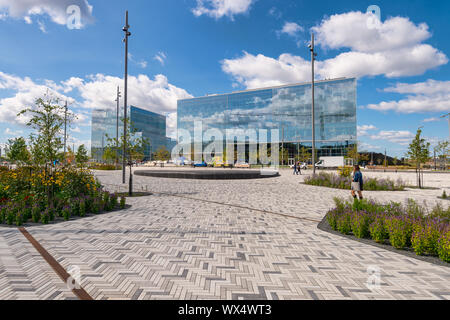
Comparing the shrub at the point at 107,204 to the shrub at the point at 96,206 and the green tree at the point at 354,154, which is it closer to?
the shrub at the point at 96,206

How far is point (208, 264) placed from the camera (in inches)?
155

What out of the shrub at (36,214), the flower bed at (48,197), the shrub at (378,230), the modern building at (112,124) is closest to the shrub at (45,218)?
the flower bed at (48,197)

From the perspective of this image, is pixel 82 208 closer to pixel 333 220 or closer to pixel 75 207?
pixel 75 207

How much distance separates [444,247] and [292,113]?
71.1 meters

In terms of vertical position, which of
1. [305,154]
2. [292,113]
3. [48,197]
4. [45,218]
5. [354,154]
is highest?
[292,113]

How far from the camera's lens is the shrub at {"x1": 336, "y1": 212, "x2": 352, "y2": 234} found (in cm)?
580

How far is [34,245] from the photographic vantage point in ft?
15.7

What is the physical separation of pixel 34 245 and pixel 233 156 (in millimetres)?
71021

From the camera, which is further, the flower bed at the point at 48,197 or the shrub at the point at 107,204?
the shrub at the point at 107,204

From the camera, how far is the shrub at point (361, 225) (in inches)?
216

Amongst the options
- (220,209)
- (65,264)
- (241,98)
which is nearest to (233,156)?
(241,98)

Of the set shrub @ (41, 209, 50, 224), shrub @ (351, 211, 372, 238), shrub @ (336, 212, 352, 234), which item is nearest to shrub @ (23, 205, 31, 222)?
shrub @ (41, 209, 50, 224)

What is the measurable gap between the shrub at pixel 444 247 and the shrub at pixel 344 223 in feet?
5.99

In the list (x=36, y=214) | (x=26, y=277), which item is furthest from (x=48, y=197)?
(x=26, y=277)
